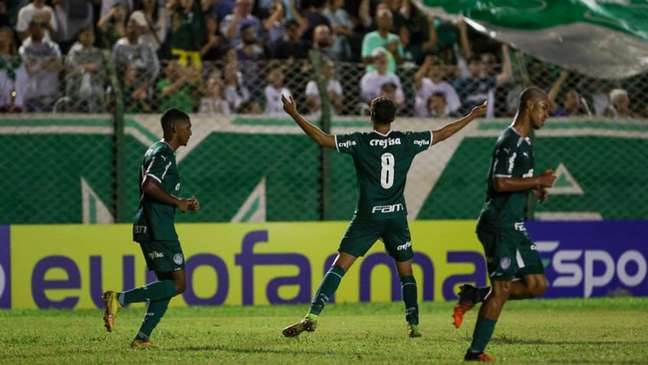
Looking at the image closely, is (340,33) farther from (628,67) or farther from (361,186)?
(361,186)

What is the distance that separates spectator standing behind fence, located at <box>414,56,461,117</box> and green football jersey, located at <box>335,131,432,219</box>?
488cm

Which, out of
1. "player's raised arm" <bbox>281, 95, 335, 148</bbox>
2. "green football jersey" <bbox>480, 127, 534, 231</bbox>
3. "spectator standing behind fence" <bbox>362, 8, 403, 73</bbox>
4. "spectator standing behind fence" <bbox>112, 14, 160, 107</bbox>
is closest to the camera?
"green football jersey" <bbox>480, 127, 534, 231</bbox>

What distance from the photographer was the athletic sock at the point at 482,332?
27.3ft

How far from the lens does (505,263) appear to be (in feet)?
27.6

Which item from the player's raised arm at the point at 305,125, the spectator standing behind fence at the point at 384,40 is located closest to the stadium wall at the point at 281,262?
the spectator standing behind fence at the point at 384,40

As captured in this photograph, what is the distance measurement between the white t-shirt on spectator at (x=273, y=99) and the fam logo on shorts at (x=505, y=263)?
686 cm

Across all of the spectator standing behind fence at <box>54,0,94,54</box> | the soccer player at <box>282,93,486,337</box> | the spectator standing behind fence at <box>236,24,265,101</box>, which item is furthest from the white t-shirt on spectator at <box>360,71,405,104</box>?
the soccer player at <box>282,93,486,337</box>

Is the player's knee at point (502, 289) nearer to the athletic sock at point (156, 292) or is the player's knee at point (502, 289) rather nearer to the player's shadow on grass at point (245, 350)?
the player's shadow on grass at point (245, 350)

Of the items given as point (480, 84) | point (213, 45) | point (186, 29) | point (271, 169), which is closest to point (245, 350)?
point (271, 169)

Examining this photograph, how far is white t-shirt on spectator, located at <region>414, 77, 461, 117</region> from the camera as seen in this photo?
15391 millimetres

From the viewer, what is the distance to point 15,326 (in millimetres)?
11828

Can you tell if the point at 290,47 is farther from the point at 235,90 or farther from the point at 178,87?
the point at 178,87

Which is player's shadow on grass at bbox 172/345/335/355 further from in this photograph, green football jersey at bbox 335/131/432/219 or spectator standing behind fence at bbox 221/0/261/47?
spectator standing behind fence at bbox 221/0/261/47

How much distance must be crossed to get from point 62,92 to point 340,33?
460 cm
